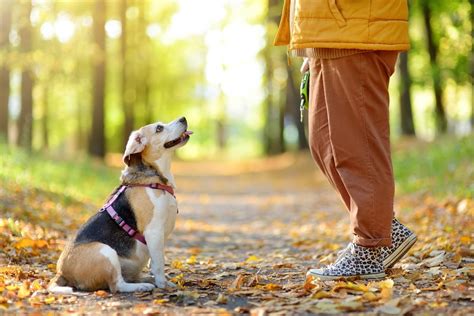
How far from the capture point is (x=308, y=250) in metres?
7.45

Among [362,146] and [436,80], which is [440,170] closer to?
[436,80]

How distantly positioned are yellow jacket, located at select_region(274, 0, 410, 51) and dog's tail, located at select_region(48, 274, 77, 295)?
254cm

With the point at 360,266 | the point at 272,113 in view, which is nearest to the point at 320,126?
the point at 360,266

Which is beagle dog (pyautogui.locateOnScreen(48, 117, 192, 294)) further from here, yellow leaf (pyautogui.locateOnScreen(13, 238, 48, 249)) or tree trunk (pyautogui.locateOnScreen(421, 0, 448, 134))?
tree trunk (pyautogui.locateOnScreen(421, 0, 448, 134))

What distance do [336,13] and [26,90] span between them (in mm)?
15120

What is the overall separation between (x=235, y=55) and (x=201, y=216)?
A: 33.9m

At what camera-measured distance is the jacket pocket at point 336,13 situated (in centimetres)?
475

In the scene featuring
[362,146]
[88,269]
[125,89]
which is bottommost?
[88,269]

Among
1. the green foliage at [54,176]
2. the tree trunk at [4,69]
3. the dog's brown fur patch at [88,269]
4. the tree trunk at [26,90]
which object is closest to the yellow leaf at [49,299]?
the dog's brown fur patch at [88,269]

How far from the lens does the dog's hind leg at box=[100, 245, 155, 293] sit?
4.89m

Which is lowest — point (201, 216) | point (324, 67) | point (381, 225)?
point (201, 216)

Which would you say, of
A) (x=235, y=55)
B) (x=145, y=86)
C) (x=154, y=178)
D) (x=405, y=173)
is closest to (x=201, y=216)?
(x=405, y=173)

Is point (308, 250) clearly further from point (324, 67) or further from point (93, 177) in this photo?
point (93, 177)

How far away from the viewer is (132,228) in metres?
5.21
